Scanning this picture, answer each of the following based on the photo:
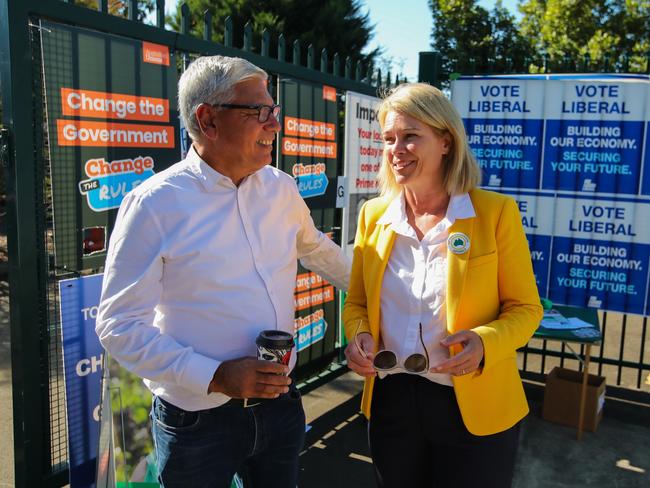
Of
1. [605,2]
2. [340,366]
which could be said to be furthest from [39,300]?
[605,2]

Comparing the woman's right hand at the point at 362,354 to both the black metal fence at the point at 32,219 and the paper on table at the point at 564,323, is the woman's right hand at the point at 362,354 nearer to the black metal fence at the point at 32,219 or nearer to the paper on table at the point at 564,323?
the black metal fence at the point at 32,219

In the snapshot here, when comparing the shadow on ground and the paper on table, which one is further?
the paper on table

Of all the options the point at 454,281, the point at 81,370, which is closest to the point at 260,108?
the point at 454,281

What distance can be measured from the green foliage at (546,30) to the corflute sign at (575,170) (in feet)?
25.6

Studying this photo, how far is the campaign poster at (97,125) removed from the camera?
2.47 m

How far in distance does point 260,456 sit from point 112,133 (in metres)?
1.62

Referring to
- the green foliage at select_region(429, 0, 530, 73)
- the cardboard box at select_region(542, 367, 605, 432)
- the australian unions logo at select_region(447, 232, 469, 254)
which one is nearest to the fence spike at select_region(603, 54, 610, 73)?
the cardboard box at select_region(542, 367, 605, 432)

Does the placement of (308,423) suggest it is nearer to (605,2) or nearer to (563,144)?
(563,144)

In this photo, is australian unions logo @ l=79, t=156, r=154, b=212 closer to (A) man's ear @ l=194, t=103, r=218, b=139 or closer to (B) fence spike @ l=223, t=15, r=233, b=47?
(B) fence spike @ l=223, t=15, r=233, b=47

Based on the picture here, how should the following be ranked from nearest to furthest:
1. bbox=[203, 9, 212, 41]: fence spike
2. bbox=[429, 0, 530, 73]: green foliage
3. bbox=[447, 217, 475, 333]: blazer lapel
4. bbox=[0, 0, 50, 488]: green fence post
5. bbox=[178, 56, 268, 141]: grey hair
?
bbox=[178, 56, 268, 141]: grey hair < bbox=[447, 217, 475, 333]: blazer lapel < bbox=[0, 0, 50, 488]: green fence post < bbox=[203, 9, 212, 41]: fence spike < bbox=[429, 0, 530, 73]: green foliage

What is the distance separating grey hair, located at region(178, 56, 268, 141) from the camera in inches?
65.9

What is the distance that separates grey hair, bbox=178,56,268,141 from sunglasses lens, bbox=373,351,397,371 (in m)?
0.87

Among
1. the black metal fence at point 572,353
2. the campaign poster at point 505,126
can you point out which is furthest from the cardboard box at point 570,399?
the campaign poster at point 505,126

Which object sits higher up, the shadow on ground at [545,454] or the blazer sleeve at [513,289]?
the blazer sleeve at [513,289]
